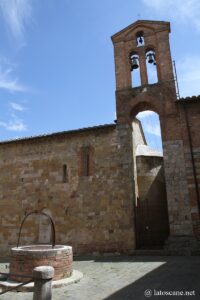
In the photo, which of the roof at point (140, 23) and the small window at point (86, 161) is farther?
the roof at point (140, 23)

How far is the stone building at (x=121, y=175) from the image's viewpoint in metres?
11.6

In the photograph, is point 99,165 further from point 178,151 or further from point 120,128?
point 178,151

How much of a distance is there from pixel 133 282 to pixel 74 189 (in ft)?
23.0

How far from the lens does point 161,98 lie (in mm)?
13000

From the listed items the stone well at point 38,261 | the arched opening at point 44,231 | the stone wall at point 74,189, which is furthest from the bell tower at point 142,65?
the stone well at point 38,261

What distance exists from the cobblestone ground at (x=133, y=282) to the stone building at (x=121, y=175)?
270 centimetres

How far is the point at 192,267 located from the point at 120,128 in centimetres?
725

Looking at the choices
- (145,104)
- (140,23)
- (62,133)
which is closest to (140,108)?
(145,104)

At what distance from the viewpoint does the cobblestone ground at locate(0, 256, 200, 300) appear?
18.3 ft

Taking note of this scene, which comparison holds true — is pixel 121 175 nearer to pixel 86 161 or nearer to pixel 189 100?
pixel 86 161

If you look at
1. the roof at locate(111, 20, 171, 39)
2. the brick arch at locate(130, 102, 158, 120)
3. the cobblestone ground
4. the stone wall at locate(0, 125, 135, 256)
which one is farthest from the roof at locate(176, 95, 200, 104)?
the cobblestone ground

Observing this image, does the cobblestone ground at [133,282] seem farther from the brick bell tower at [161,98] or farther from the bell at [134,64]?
the bell at [134,64]

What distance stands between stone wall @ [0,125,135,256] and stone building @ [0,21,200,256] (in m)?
0.05

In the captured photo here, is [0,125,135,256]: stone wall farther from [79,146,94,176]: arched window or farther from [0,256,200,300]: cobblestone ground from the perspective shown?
[0,256,200,300]: cobblestone ground
